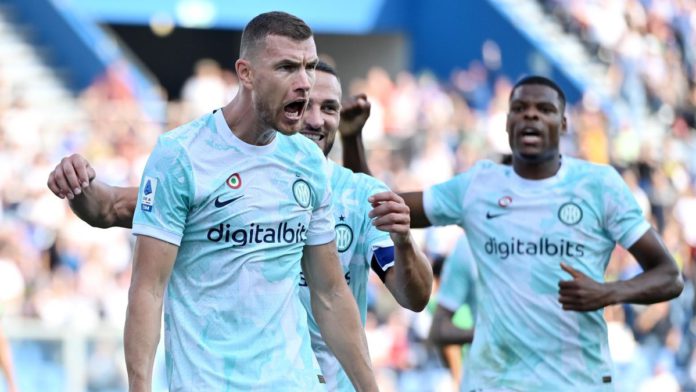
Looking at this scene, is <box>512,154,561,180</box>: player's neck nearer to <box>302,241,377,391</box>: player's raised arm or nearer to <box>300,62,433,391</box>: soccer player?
<box>300,62,433,391</box>: soccer player

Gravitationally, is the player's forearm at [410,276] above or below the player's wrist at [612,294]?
below

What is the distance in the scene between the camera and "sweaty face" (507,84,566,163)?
7.97 metres

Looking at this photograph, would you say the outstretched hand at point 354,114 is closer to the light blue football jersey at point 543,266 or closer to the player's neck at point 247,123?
the light blue football jersey at point 543,266

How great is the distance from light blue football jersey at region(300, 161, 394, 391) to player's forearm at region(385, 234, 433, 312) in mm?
191

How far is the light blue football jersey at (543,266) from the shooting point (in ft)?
25.6

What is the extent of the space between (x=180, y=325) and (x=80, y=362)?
27.7 ft

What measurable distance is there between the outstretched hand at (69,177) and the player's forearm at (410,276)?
135cm

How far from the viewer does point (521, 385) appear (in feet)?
25.7

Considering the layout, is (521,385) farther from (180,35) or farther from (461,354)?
(180,35)

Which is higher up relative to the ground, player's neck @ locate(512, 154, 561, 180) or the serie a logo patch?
player's neck @ locate(512, 154, 561, 180)

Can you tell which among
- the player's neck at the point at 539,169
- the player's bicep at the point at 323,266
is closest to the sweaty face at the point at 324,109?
the player's bicep at the point at 323,266

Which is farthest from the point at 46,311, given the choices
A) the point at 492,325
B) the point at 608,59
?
the point at 608,59

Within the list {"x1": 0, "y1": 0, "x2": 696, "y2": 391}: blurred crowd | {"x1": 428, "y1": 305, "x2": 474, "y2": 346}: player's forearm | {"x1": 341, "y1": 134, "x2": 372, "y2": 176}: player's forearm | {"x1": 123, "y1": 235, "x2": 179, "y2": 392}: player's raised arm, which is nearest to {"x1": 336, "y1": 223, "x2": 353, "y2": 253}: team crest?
{"x1": 341, "y1": 134, "x2": 372, "y2": 176}: player's forearm

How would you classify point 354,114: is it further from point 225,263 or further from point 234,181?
point 225,263
